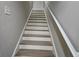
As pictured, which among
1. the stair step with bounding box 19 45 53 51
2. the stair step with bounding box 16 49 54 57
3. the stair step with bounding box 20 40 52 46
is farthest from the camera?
the stair step with bounding box 20 40 52 46

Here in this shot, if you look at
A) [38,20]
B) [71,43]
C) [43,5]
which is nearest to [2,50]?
[71,43]

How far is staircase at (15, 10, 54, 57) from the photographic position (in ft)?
8.95

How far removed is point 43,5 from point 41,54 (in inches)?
127

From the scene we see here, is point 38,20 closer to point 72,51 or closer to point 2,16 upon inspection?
point 2,16

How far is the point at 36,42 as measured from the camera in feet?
10.2

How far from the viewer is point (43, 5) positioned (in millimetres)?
5660

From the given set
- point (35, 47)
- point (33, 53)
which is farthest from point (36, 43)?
point (33, 53)

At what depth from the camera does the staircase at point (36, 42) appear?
107 inches

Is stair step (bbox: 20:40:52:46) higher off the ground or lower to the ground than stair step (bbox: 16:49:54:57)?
higher

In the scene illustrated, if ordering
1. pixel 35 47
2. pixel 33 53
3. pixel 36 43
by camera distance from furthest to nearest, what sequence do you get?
1. pixel 36 43
2. pixel 35 47
3. pixel 33 53

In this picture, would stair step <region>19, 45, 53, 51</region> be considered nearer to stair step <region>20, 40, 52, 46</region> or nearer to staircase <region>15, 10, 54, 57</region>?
staircase <region>15, 10, 54, 57</region>

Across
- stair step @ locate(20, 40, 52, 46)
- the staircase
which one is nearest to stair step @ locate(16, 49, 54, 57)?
the staircase

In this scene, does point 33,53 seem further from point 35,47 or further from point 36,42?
point 36,42

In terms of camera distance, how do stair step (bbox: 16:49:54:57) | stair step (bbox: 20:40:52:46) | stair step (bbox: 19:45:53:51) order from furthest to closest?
stair step (bbox: 20:40:52:46) → stair step (bbox: 19:45:53:51) → stair step (bbox: 16:49:54:57)
